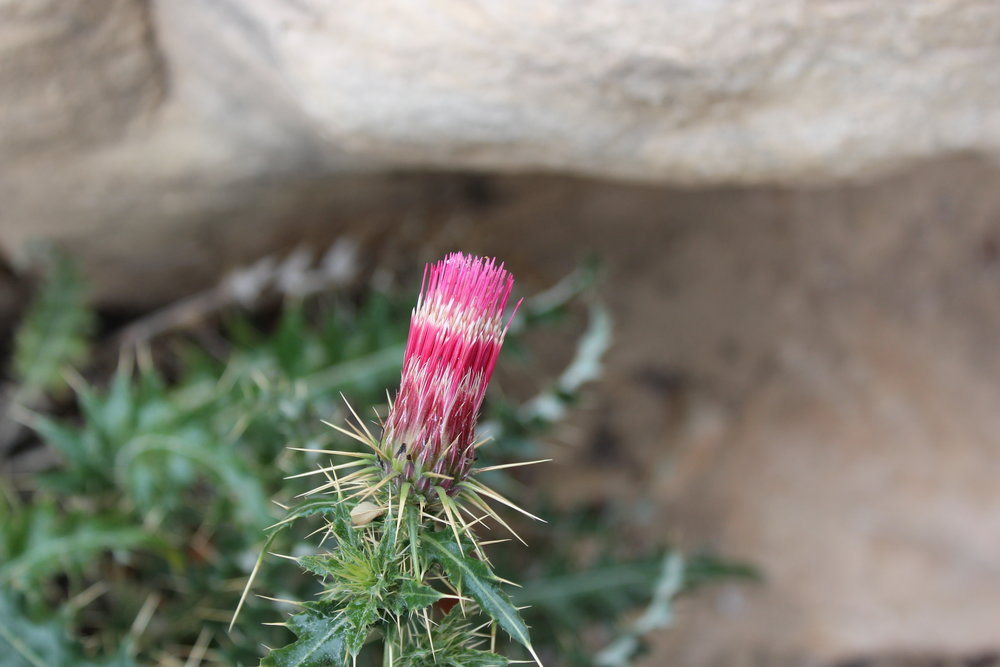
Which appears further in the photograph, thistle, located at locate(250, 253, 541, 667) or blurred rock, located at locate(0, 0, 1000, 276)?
blurred rock, located at locate(0, 0, 1000, 276)

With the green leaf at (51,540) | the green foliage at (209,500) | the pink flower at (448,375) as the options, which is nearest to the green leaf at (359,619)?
the pink flower at (448,375)

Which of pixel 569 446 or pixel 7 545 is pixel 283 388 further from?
pixel 569 446

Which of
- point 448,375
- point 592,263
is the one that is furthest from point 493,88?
point 448,375

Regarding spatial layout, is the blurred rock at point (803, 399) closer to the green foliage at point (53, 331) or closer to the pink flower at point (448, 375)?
the green foliage at point (53, 331)

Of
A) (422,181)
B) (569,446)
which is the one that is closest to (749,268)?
(569,446)

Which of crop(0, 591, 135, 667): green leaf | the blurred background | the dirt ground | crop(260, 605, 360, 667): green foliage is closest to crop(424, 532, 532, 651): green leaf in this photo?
crop(260, 605, 360, 667): green foliage

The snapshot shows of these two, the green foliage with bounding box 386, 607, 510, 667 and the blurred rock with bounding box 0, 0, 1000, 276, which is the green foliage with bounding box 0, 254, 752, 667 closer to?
the green foliage with bounding box 386, 607, 510, 667

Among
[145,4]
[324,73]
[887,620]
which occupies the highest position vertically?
[145,4]
